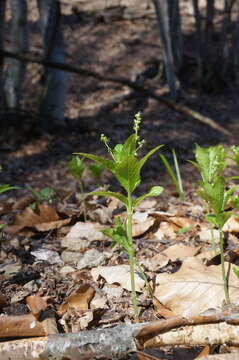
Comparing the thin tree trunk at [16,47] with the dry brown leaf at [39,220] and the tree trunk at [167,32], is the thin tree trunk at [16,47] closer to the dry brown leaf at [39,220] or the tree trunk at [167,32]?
the tree trunk at [167,32]

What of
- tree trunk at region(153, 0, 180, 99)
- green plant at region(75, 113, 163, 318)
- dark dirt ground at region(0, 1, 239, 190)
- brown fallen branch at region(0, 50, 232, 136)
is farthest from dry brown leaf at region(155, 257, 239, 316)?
tree trunk at region(153, 0, 180, 99)

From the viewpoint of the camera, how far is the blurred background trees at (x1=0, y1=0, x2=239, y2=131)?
6.53 metres

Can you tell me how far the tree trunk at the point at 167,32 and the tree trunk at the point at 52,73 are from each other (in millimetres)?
1924

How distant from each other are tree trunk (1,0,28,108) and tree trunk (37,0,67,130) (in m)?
0.27

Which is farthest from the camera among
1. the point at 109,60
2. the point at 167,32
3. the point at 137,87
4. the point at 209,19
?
the point at 109,60

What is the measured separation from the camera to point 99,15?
1174 centimetres

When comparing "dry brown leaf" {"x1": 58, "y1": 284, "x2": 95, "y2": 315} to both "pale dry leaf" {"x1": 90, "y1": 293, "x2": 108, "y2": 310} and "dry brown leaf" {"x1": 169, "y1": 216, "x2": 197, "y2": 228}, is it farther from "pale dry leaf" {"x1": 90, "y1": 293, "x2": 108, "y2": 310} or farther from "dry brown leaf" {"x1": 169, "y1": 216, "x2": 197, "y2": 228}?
"dry brown leaf" {"x1": 169, "y1": 216, "x2": 197, "y2": 228}

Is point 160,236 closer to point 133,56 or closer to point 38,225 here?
point 38,225

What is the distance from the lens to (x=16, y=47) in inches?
261

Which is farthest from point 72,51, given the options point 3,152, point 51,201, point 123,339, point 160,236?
point 123,339

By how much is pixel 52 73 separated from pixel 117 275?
5419mm

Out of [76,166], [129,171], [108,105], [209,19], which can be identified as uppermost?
[209,19]

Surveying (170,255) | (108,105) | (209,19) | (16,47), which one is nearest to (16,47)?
(16,47)

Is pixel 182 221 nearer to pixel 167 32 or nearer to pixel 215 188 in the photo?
pixel 215 188
